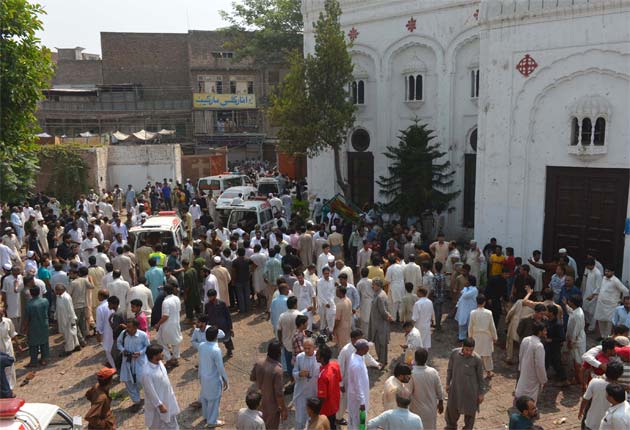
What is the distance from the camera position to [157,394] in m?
6.07

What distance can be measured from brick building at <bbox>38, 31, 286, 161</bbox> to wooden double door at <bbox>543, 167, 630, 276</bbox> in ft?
88.5

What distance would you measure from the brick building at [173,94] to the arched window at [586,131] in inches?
1072

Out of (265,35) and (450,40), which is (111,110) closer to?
(265,35)

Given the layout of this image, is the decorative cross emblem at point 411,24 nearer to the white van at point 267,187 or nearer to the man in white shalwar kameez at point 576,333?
the white van at point 267,187

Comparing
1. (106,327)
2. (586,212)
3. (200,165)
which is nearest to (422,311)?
(106,327)

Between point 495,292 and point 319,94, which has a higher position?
point 319,94

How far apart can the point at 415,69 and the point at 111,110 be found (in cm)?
2728

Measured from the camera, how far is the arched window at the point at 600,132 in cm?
1159

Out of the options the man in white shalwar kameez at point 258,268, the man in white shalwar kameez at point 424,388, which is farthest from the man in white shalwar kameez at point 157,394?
the man in white shalwar kameez at point 258,268

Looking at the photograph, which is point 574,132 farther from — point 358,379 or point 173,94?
point 173,94

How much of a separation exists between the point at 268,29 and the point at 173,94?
46.7 ft

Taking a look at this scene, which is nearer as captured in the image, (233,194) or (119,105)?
(233,194)

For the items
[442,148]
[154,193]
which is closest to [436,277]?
[442,148]

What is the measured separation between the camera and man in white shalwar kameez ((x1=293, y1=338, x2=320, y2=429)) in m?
6.35
